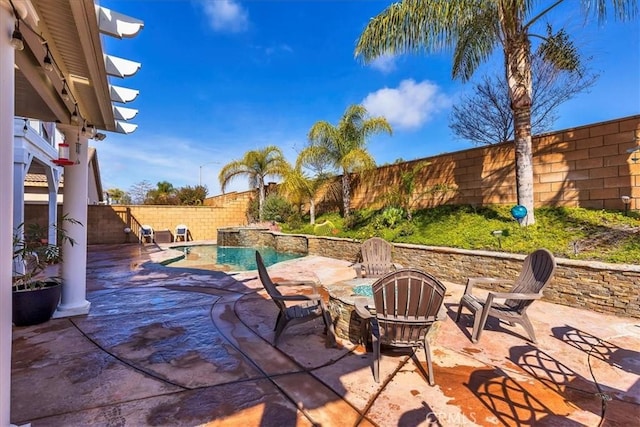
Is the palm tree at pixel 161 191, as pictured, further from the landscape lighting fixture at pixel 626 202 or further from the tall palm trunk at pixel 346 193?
the landscape lighting fixture at pixel 626 202

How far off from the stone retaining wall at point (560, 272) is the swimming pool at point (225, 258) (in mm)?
3188

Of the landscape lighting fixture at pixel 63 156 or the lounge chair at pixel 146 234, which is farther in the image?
the lounge chair at pixel 146 234

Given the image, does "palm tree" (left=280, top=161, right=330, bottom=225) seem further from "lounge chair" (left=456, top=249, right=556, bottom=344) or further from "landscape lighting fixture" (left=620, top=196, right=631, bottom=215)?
"lounge chair" (left=456, top=249, right=556, bottom=344)

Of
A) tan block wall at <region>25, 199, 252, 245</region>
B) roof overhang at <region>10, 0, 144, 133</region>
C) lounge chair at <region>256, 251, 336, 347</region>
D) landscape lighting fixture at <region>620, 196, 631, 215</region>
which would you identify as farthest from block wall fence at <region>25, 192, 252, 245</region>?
landscape lighting fixture at <region>620, 196, 631, 215</region>

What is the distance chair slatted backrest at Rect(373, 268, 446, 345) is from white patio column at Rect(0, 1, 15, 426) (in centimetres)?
264

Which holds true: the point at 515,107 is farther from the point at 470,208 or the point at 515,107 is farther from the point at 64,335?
the point at 64,335

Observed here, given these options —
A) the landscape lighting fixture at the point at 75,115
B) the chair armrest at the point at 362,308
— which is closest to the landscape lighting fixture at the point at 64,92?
the landscape lighting fixture at the point at 75,115

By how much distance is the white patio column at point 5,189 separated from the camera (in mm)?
1721

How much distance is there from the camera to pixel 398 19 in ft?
26.9

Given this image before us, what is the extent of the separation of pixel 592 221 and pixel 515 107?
307 centimetres

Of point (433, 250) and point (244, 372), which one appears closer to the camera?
point (244, 372)

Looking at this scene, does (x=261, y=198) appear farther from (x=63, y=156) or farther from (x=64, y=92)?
(x=64, y=92)

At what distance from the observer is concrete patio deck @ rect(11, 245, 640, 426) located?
7.93 ft

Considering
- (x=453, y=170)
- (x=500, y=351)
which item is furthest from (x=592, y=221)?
(x=500, y=351)
